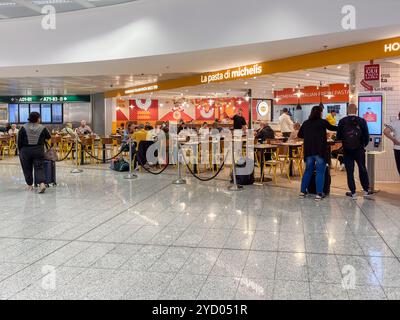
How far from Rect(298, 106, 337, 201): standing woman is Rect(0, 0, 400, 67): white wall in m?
1.54

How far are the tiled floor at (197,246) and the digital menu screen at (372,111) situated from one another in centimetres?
137

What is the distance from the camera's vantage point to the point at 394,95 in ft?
25.9

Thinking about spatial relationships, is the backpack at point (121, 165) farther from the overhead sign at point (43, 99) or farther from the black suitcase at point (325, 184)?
the overhead sign at point (43, 99)

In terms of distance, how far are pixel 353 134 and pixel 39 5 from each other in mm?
7368

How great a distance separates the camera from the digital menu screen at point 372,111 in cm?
672

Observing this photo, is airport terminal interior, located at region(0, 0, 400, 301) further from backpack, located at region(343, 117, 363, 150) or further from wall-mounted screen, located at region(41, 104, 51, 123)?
wall-mounted screen, located at region(41, 104, 51, 123)

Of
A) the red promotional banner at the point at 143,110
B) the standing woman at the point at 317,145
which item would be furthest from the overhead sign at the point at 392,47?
the red promotional banner at the point at 143,110

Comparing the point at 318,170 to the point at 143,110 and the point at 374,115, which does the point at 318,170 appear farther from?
the point at 143,110

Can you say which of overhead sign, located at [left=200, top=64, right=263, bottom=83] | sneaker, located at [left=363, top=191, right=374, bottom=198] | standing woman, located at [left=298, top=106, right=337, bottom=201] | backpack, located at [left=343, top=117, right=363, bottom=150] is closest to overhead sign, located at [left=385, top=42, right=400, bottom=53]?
backpack, located at [left=343, top=117, right=363, bottom=150]

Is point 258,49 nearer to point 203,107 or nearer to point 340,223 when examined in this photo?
point 340,223

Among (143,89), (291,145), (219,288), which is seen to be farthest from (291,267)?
→ (143,89)

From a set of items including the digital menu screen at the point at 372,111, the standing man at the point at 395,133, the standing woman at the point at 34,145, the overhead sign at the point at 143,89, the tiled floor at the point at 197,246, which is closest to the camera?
the tiled floor at the point at 197,246

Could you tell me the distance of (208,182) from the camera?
835 cm

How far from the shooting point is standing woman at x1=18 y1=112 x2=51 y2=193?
23.4 ft
